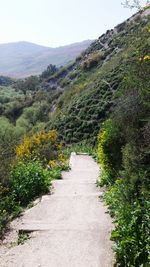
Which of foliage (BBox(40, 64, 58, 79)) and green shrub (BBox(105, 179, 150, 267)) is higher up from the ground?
green shrub (BBox(105, 179, 150, 267))

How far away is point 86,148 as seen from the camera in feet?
100

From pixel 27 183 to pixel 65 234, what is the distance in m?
3.80

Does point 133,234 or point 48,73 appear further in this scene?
point 48,73

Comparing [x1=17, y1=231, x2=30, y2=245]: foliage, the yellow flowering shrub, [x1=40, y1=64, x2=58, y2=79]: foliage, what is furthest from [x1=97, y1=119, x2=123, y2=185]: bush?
[x1=40, y1=64, x2=58, y2=79]: foliage

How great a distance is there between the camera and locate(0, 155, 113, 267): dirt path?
7.22 m

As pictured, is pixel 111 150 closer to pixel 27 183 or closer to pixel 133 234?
pixel 27 183

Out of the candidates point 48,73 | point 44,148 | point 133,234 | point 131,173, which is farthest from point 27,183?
point 48,73

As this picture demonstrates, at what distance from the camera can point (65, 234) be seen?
332 inches

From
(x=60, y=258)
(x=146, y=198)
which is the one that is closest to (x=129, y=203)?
(x=146, y=198)

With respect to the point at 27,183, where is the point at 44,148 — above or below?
below

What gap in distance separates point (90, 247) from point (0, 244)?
187 cm

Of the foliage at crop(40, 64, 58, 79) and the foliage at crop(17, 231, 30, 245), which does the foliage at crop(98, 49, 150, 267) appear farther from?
the foliage at crop(40, 64, 58, 79)

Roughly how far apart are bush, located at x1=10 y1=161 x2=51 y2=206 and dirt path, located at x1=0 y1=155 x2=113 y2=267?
0.52 meters

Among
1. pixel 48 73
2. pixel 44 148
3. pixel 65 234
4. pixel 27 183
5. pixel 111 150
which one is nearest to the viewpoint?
pixel 65 234
